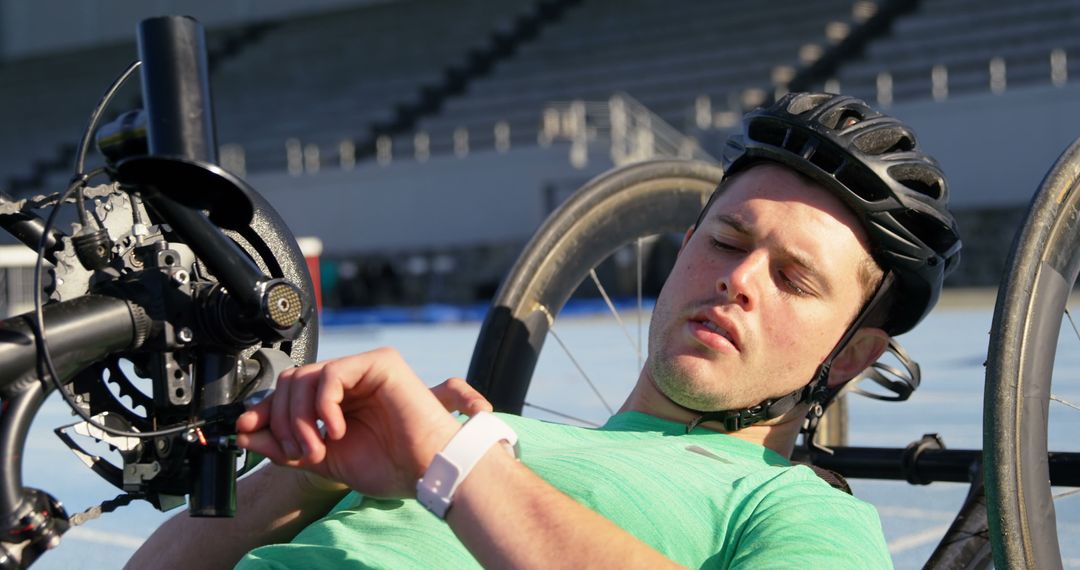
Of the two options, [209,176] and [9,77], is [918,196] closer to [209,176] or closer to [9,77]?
[209,176]

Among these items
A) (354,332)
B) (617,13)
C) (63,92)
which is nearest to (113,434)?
(354,332)

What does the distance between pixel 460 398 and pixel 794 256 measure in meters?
0.60

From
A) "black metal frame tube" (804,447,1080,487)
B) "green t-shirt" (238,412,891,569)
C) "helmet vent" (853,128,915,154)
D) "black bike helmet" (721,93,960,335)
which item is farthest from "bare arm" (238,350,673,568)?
"black metal frame tube" (804,447,1080,487)

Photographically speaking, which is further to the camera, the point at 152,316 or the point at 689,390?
the point at 689,390

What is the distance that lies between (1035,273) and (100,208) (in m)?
1.22

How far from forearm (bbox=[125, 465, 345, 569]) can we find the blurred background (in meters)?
9.67

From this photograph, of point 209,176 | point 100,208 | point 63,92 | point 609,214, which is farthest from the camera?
point 63,92

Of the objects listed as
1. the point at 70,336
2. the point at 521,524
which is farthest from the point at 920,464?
the point at 70,336

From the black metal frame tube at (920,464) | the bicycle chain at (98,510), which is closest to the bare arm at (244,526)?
the bicycle chain at (98,510)

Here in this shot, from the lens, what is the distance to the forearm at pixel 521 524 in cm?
111

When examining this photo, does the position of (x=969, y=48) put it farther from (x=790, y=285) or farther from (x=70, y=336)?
(x=70, y=336)

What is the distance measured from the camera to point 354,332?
12352 millimetres

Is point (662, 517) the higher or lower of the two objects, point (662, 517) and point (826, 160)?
the lower

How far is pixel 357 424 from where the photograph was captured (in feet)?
3.76
